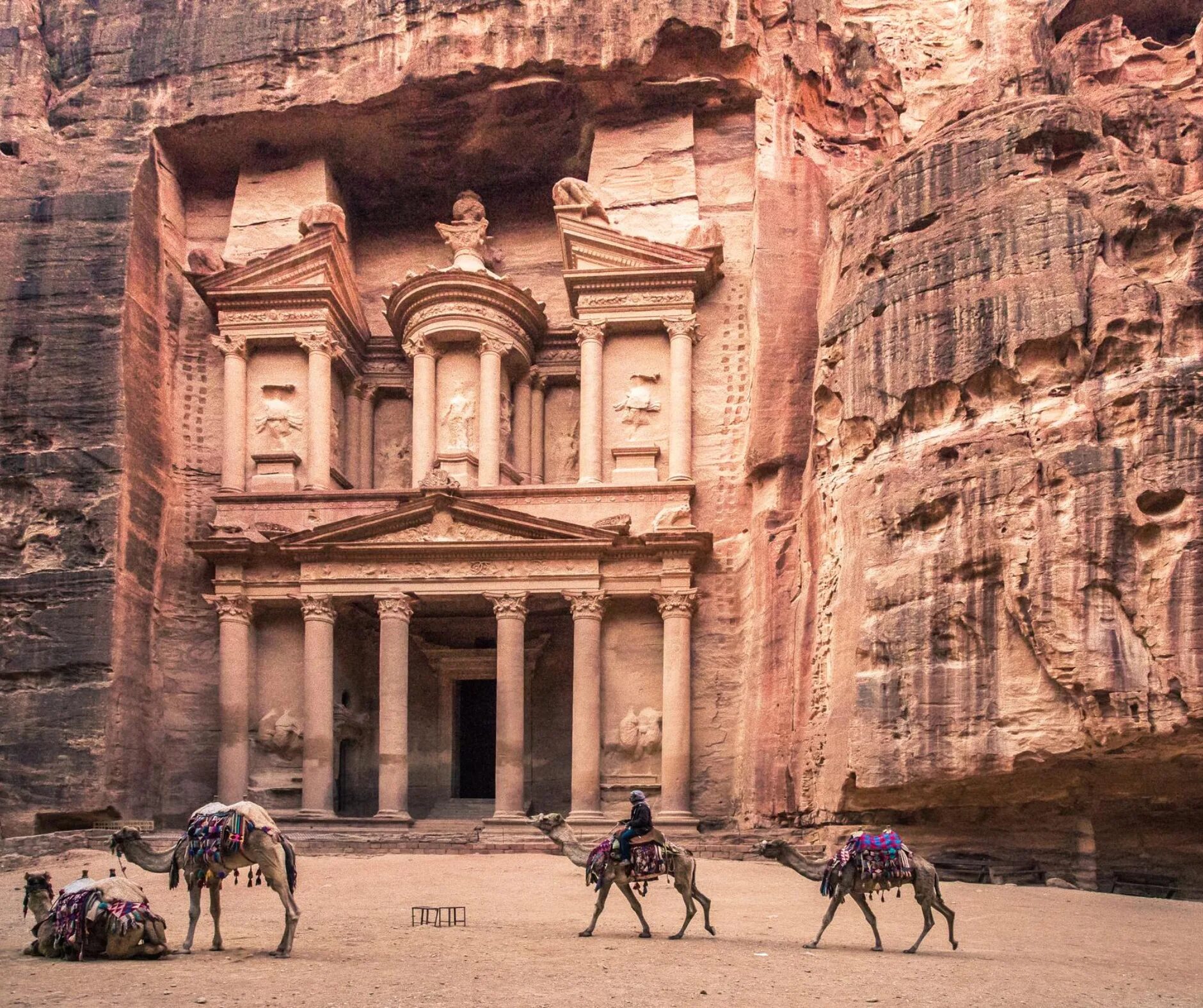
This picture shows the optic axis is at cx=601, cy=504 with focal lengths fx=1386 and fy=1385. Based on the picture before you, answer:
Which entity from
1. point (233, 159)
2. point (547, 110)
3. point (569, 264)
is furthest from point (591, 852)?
point (233, 159)

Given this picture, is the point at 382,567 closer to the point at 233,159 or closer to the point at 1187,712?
the point at 233,159

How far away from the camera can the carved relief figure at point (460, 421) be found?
3089 cm

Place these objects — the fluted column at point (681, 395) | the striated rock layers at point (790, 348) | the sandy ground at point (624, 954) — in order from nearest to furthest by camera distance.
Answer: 1. the sandy ground at point (624, 954)
2. the striated rock layers at point (790, 348)
3. the fluted column at point (681, 395)

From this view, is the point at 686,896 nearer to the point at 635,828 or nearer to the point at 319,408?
the point at 635,828

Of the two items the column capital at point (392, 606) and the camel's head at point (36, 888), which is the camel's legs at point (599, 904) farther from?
the column capital at point (392, 606)

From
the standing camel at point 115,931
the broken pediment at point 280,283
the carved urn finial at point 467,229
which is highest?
the carved urn finial at point 467,229

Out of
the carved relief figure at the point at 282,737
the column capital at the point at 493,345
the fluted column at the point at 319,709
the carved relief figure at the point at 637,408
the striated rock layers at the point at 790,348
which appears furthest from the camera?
the column capital at the point at 493,345

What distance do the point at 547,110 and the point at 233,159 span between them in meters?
7.66

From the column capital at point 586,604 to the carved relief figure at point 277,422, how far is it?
766 centimetres

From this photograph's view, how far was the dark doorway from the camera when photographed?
31.2 m

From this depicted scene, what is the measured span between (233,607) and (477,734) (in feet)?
20.9

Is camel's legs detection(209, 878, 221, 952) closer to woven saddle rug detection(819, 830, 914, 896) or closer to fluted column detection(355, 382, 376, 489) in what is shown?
woven saddle rug detection(819, 830, 914, 896)

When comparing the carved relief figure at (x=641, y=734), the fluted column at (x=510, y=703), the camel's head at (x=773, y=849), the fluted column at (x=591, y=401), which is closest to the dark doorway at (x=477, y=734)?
the fluted column at (x=510, y=703)

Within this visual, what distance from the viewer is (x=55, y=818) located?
26172 mm
